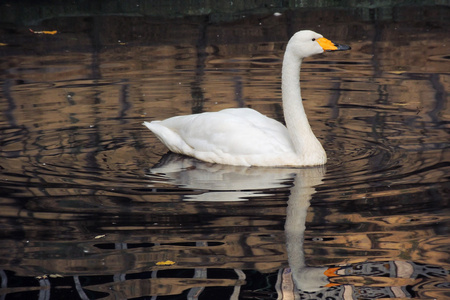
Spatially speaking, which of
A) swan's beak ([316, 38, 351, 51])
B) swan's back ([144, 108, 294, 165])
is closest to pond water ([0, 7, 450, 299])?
swan's back ([144, 108, 294, 165])

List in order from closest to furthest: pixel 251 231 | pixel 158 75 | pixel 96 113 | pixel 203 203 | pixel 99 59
→ pixel 251 231 < pixel 203 203 < pixel 96 113 < pixel 158 75 < pixel 99 59

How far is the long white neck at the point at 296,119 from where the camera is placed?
8.34m

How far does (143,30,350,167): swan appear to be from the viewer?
27.4 ft

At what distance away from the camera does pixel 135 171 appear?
8.22 metres

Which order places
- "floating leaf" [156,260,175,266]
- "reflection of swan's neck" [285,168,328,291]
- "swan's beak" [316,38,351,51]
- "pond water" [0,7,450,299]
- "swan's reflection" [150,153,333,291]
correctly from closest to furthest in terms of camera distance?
1. "reflection of swan's neck" [285,168,328,291]
2. "pond water" [0,7,450,299]
3. "floating leaf" [156,260,175,266]
4. "swan's reflection" [150,153,333,291]
5. "swan's beak" [316,38,351,51]

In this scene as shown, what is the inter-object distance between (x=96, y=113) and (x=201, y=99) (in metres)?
1.28

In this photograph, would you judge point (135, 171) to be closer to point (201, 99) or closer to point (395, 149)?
point (395, 149)

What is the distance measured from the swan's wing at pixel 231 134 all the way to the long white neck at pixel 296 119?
139 millimetres

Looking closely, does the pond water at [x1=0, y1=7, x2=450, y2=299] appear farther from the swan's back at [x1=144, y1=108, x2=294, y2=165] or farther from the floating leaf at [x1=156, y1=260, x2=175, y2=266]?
the swan's back at [x1=144, y1=108, x2=294, y2=165]

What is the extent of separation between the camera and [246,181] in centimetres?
796

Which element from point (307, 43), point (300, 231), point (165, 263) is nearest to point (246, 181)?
point (307, 43)

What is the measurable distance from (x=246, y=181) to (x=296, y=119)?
90 cm

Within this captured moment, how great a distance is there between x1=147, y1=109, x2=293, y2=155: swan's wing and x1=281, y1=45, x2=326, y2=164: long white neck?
139mm

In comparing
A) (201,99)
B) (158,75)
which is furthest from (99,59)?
(201,99)
